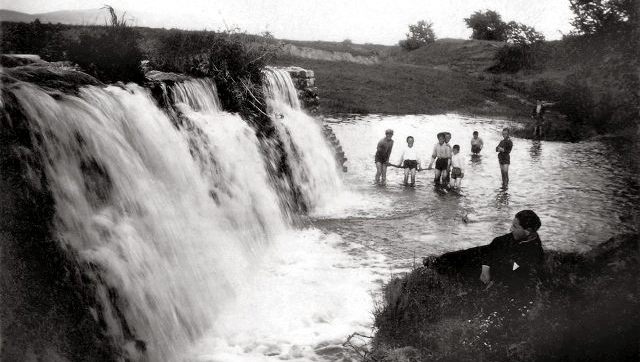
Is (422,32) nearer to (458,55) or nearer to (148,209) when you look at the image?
(458,55)

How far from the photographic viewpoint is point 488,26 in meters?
72.1

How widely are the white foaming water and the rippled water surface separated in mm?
1375

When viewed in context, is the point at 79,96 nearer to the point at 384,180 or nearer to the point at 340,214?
the point at 340,214

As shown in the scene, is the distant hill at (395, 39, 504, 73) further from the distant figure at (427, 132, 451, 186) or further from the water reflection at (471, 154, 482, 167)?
the distant figure at (427, 132, 451, 186)

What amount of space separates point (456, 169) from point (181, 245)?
9.51 metres

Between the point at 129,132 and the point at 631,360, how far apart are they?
718 cm

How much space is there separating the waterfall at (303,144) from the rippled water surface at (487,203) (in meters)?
0.72

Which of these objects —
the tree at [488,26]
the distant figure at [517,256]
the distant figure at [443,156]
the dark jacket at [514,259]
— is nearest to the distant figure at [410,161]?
the distant figure at [443,156]

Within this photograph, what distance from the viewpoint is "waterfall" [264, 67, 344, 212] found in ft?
48.1

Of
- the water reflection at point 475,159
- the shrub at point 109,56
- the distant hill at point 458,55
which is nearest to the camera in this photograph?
the shrub at point 109,56

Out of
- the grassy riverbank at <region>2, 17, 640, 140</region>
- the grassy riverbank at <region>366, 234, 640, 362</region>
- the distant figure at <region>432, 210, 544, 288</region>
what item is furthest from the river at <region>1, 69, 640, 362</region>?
the distant figure at <region>432, 210, 544, 288</region>

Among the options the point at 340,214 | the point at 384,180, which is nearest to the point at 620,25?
the point at 384,180

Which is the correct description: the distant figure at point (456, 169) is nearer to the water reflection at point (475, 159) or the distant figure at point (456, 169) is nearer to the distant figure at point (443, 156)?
the distant figure at point (443, 156)

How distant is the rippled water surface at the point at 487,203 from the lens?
11.0 m
